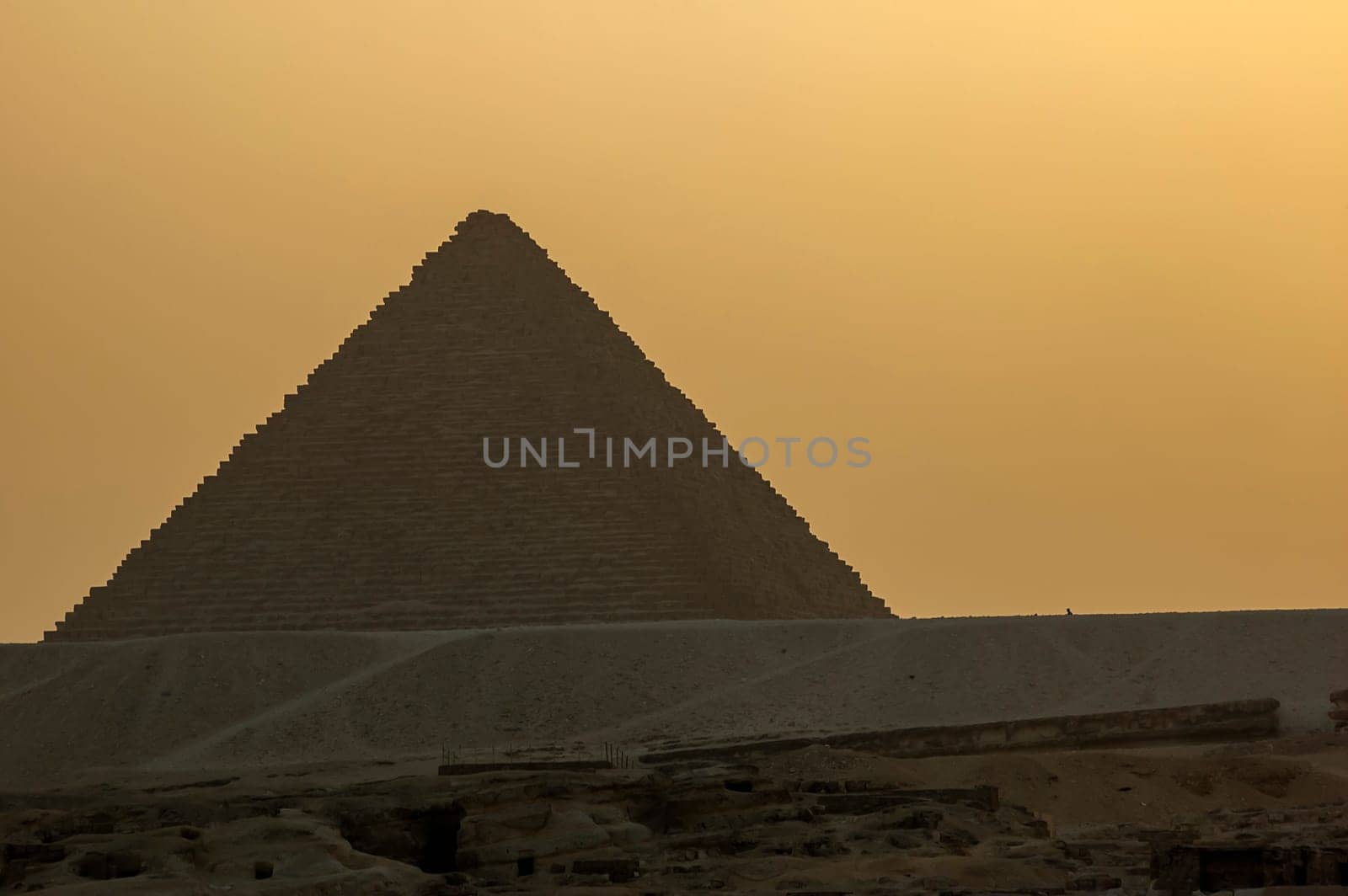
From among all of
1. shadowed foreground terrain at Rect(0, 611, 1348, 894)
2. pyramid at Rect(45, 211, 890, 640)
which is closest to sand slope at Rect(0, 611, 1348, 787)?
shadowed foreground terrain at Rect(0, 611, 1348, 894)

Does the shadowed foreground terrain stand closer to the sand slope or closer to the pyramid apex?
the sand slope

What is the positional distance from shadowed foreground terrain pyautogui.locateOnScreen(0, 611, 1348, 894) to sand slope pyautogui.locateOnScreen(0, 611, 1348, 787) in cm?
6

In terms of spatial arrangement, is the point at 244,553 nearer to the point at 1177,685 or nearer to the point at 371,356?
the point at 371,356

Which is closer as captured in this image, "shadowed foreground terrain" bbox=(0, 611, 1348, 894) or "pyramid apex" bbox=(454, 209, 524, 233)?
"shadowed foreground terrain" bbox=(0, 611, 1348, 894)

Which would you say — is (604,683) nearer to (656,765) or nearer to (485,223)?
(656,765)

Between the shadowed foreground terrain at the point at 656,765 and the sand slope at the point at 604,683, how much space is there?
61 millimetres

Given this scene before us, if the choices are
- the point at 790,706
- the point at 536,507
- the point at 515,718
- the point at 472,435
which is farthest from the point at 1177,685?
the point at 472,435

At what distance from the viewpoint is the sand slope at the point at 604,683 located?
92.6 ft

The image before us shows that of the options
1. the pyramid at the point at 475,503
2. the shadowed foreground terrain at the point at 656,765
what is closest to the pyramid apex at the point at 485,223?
the pyramid at the point at 475,503

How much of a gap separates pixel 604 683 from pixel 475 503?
62.4ft

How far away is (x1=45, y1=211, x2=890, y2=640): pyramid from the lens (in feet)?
154

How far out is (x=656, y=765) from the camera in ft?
69.8

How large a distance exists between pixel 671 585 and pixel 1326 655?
742 inches

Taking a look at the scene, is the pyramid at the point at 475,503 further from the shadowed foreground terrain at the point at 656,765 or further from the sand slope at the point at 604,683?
the sand slope at the point at 604,683
